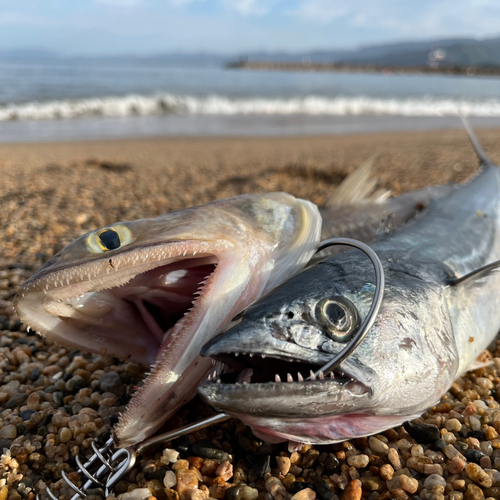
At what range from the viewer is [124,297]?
6.45 feet

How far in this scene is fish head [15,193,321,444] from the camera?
1.62 meters

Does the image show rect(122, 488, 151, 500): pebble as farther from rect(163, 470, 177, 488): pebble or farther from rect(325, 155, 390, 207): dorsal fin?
rect(325, 155, 390, 207): dorsal fin

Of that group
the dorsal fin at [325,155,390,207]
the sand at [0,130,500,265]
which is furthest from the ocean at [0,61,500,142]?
the dorsal fin at [325,155,390,207]

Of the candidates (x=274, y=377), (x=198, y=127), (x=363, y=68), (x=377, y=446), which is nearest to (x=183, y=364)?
(x=274, y=377)

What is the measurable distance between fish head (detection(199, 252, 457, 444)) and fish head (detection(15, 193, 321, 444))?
23cm

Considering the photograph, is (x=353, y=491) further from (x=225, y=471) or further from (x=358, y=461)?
(x=225, y=471)

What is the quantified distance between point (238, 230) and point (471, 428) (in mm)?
1427

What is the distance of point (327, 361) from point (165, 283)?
0.87 meters

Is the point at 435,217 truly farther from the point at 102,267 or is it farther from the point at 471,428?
the point at 102,267

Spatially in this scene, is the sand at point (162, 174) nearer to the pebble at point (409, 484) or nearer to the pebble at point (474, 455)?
the pebble at point (474, 455)

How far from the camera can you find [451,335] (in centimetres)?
175

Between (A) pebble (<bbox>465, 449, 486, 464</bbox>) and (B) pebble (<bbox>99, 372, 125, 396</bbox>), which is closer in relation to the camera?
(A) pebble (<bbox>465, 449, 486, 464</bbox>)

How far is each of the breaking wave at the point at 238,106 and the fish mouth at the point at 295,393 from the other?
1340 cm

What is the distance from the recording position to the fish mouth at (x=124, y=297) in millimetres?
1666
